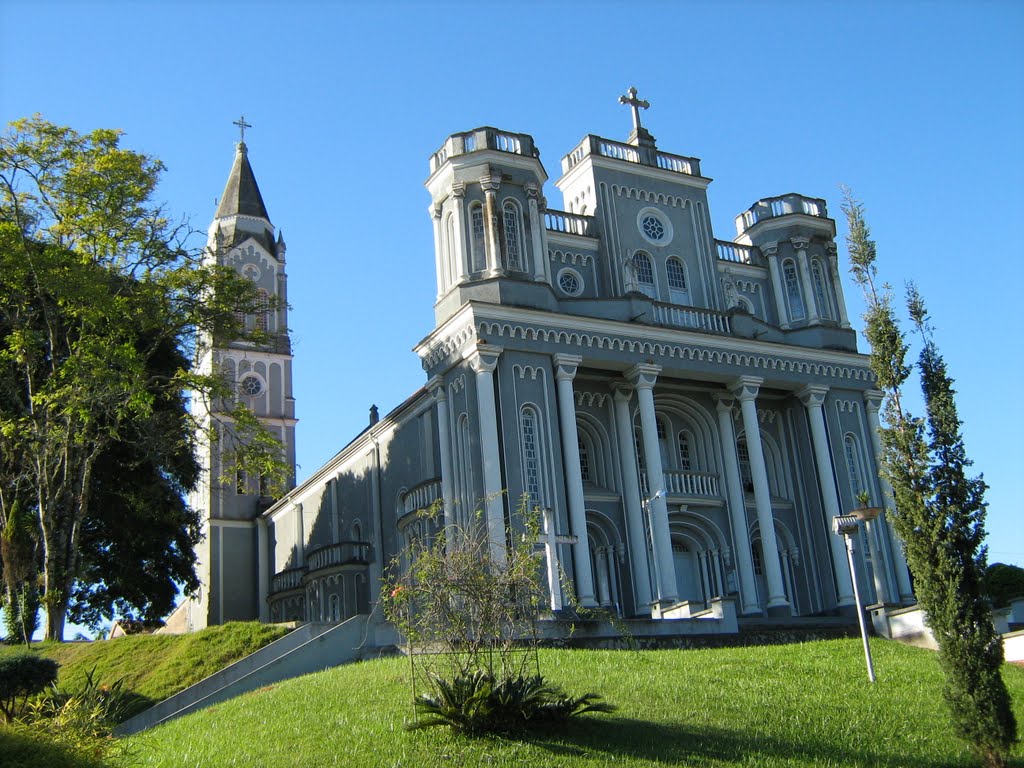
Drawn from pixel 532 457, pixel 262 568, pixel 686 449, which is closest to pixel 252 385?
pixel 262 568

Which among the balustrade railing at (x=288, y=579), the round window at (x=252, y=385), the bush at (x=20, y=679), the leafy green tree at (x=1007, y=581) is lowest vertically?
the bush at (x=20, y=679)

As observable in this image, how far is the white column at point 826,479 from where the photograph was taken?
3194 centimetres

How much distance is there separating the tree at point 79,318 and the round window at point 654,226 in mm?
12447

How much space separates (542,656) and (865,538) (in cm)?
1621

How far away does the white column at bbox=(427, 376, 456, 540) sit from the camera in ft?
93.9

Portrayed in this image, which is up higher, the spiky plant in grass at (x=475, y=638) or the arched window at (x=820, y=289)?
the arched window at (x=820, y=289)

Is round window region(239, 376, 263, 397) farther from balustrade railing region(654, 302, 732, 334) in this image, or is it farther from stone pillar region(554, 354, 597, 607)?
balustrade railing region(654, 302, 732, 334)

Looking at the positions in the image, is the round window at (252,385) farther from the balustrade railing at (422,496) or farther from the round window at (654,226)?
the round window at (654,226)

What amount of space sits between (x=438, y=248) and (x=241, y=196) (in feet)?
74.3

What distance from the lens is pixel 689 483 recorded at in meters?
32.2

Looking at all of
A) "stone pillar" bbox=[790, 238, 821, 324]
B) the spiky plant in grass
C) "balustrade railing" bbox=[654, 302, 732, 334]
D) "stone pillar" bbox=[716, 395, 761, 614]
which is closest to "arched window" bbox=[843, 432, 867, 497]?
"stone pillar" bbox=[716, 395, 761, 614]

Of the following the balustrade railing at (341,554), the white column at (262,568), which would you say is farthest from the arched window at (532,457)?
the white column at (262,568)

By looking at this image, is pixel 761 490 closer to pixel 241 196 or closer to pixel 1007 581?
pixel 1007 581

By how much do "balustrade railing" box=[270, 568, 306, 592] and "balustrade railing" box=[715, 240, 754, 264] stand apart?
59.7 feet
